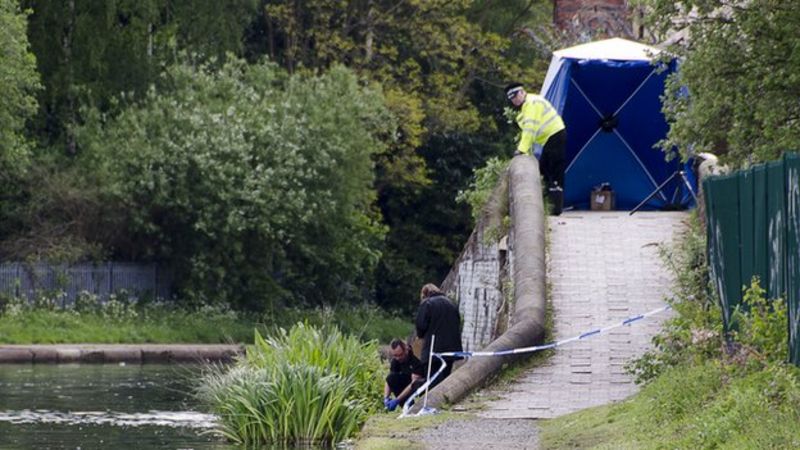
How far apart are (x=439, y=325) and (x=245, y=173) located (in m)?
25.0

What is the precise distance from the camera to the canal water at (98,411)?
66.1 feet

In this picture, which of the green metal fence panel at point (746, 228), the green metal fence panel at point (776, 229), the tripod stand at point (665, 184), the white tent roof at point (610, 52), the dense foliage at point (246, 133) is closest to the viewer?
the green metal fence panel at point (776, 229)

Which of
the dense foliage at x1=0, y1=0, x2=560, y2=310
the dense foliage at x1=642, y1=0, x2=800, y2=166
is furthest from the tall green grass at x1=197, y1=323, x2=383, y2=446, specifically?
the dense foliage at x1=0, y1=0, x2=560, y2=310

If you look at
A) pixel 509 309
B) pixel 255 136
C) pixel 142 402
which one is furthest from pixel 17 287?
pixel 509 309

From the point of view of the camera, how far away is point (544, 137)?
25.5 meters

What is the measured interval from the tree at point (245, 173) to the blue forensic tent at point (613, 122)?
16338mm

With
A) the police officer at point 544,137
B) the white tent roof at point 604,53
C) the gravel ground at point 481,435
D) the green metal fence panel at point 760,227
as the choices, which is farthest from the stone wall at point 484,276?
the green metal fence panel at point 760,227

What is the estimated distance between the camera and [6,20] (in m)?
39.4

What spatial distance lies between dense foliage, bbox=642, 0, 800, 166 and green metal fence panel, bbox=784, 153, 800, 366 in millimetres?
4676

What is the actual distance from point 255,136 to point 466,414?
28.9 meters

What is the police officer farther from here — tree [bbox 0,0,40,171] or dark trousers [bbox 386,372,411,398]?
tree [bbox 0,0,40,171]

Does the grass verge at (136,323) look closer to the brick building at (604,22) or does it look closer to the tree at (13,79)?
the tree at (13,79)

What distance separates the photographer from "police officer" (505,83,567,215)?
83.0 ft

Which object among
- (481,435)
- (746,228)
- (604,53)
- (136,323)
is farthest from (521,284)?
(136,323)
